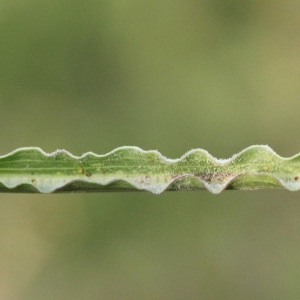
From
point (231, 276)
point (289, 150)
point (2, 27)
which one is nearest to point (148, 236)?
point (231, 276)

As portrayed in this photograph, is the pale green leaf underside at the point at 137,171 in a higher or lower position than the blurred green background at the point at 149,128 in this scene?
lower

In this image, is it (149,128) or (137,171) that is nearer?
(137,171)

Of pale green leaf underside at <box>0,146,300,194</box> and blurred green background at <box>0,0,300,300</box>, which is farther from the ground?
blurred green background at <box>0,0,300,300</box>

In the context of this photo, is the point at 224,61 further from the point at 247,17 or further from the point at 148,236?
the point at 148,236

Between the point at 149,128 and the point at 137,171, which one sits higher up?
the point at 149,128

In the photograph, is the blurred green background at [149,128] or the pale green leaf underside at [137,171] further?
the blurred green background at [149,128]
